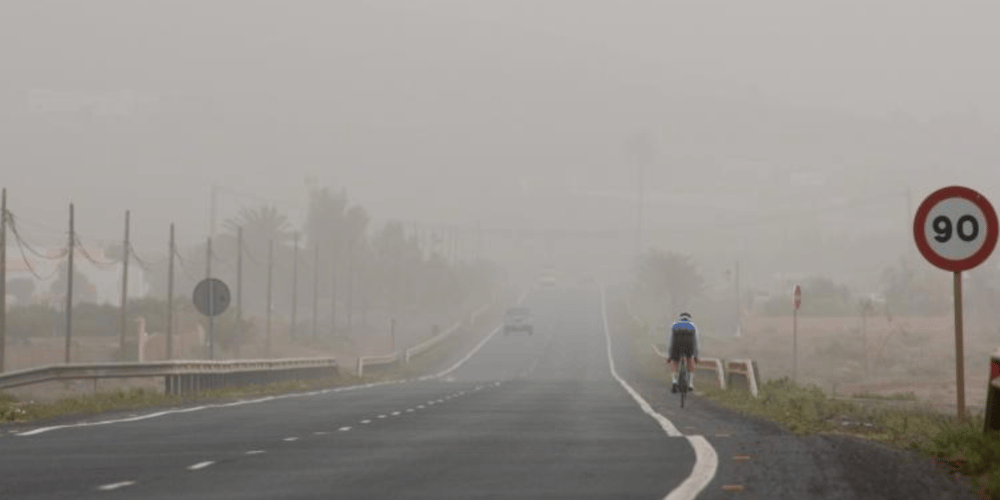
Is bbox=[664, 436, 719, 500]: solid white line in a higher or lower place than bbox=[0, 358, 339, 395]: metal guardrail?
higher

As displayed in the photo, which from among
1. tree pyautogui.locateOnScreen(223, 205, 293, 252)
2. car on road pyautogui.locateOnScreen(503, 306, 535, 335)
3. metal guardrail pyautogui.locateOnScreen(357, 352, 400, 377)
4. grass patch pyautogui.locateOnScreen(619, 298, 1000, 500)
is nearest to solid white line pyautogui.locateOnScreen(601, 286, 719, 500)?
grass patch pyautogui.locateOnScreen(619, 298, 1000, 500)

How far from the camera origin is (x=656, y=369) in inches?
3305

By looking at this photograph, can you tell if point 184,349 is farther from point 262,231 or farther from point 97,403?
point 262,231

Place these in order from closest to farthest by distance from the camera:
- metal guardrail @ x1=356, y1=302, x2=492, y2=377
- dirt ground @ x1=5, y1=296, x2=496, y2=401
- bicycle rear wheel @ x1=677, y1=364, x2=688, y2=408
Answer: bicycle rear wheel @ x1=677, y1=364, x2=688, y2=408
dirt ground @ x1=5, y1=296, x2=496, y2=401
metal guardrail @ x1=356, y1=302, x2=492, y2=377

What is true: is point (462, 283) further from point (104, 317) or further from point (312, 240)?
point (104, 317)

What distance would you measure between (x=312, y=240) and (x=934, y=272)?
55560mm

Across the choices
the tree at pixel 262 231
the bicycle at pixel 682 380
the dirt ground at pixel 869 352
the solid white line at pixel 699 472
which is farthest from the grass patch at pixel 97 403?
the tree at pixel 262 231

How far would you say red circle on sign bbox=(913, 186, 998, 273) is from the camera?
18359 mm

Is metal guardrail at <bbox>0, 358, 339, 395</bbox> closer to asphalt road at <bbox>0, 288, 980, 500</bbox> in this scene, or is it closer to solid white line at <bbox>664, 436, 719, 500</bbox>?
asphalt road at <bbox>0, 288, 980, 500</bbox>

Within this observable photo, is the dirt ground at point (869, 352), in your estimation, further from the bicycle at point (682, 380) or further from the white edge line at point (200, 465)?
the white edge line at point (200, 465)

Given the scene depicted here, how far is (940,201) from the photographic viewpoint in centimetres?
1870

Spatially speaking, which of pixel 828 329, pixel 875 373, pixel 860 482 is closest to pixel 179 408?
pixel 860 482

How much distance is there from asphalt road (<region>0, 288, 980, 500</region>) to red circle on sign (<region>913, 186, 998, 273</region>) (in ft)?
7.72

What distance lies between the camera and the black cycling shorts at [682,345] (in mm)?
35312
